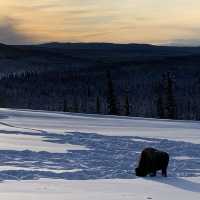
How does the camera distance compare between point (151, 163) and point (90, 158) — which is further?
point (90, 158)

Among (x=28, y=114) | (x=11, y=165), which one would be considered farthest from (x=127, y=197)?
(x=28, y=114)

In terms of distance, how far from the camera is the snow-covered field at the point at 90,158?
11516mm

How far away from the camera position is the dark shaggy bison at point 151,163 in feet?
47.3

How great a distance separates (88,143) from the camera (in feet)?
71.8

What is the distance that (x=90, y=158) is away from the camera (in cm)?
1781

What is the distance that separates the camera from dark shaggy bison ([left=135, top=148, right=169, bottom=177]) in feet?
47.3

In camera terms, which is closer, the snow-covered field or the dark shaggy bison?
the snow-covered field

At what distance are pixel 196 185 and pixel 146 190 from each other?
160 centimetres

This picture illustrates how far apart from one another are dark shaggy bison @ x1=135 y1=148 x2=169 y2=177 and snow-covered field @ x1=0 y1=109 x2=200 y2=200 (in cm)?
30

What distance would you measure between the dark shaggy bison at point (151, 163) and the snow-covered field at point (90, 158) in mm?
299

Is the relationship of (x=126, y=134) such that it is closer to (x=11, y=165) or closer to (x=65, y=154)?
(x=65, y=154)

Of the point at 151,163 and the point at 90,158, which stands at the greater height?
the point at 151,163

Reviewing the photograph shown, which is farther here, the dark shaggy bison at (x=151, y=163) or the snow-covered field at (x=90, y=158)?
the dark shaggy bison at (x=151, y=163)

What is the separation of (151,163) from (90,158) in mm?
3644
